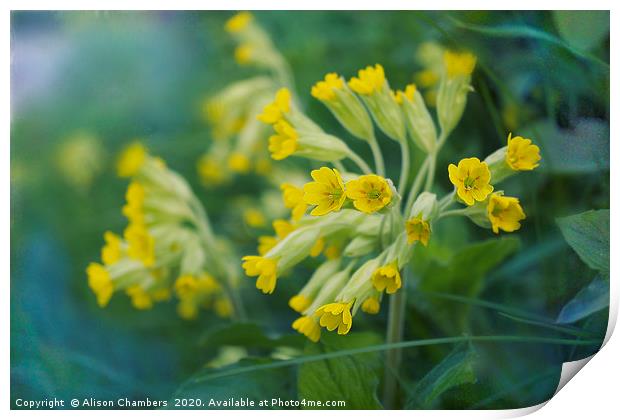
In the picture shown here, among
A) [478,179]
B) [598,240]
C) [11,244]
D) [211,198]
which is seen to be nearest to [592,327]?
[598,240]

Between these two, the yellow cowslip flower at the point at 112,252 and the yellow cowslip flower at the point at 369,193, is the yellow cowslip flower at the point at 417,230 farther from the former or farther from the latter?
the yellow cowslip flower at the point at 112,252

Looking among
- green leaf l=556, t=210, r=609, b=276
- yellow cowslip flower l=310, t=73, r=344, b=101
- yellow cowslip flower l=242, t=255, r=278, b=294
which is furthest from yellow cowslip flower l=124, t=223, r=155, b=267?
green leaf l=556, t=210, r=609, b=276

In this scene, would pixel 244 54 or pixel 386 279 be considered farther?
pixel 244 54

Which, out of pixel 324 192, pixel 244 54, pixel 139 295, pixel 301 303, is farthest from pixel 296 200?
pixel 244 54

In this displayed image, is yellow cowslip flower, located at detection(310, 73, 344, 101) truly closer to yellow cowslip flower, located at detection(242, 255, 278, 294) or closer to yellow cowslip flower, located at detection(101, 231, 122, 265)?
yellow cowslip flower, located at detection(242, 255, 278, 294)

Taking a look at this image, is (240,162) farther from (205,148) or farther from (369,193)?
(369,193)

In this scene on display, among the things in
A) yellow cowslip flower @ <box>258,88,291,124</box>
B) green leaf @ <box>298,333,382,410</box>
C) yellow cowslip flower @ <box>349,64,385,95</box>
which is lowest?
green leaf @ <box>298,333,382,410</box>

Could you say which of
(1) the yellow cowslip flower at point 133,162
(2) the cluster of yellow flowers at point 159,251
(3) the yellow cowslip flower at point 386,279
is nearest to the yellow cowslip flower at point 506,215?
(3) the yellow cowslip flower at point 386,279
